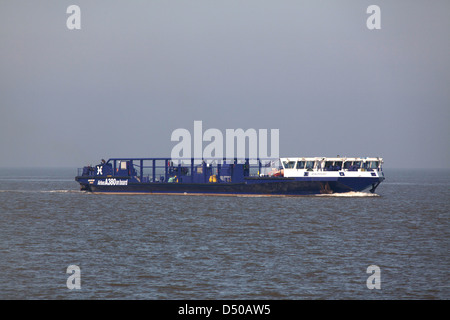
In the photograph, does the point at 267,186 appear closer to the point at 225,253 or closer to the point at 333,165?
the point at 333,165

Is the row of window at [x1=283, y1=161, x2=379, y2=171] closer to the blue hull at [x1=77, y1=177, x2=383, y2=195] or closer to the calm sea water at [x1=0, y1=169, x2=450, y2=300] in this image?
the blue hull at [x1=77, y1=177, x2=383, y2=195]

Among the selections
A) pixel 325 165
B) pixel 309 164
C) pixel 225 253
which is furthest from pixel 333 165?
pixel 225 253

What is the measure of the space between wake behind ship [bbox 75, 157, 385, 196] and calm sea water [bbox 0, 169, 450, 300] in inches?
296

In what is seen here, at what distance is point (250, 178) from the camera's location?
74.0 meters

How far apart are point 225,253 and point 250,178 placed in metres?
38.5

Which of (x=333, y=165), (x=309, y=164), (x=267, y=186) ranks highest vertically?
(x=309, y=164)

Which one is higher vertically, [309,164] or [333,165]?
[309,164]

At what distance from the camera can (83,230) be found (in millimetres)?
47438

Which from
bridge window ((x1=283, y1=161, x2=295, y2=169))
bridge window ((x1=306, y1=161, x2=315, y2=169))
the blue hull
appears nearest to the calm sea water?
the blue hull

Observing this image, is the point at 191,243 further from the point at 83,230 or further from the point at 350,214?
the point at 350,214

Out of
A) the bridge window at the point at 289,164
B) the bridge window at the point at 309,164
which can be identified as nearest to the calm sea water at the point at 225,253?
the bridge window at the point at 309,164

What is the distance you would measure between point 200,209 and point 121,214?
8525mm
